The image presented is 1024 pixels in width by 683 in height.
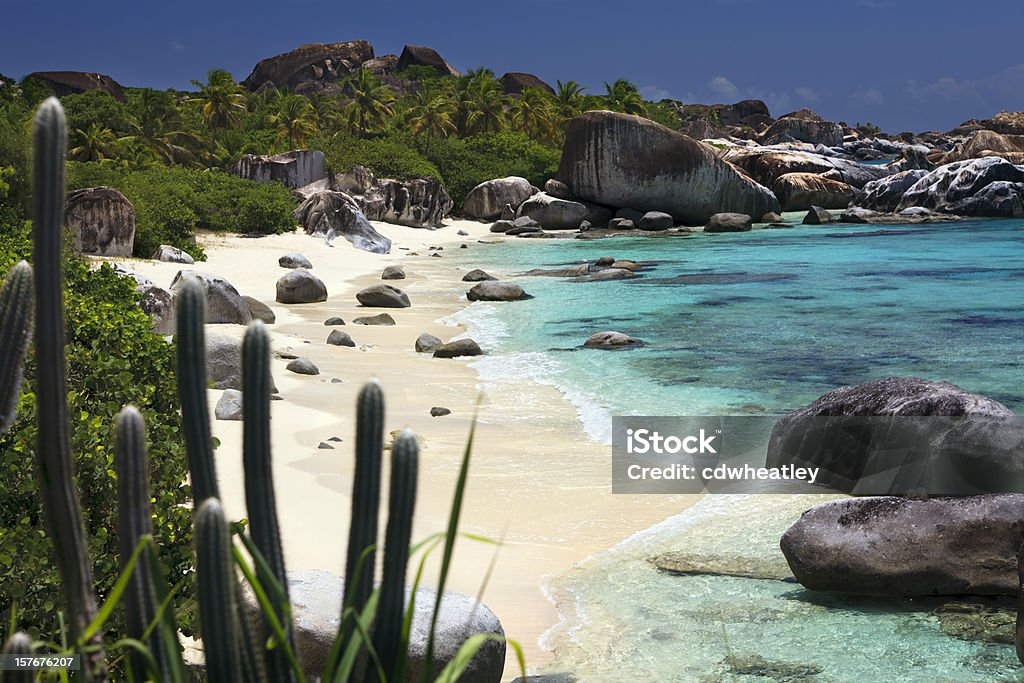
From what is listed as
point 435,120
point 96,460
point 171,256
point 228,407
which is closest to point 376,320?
point 171,256

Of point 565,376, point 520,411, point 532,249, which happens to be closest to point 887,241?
point 532,249

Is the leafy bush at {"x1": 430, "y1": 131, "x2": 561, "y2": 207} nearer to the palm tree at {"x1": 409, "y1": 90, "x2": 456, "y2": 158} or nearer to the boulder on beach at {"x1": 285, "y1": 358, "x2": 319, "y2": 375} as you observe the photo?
the palm tree at {"x1": 409, "y1": 90, "x2": 456, "y2": 158}

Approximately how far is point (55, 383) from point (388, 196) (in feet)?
123

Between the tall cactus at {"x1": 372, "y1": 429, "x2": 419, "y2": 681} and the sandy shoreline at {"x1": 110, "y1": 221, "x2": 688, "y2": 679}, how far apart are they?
1.00m

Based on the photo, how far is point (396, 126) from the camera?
2389 inches

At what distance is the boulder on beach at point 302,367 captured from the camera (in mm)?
11516

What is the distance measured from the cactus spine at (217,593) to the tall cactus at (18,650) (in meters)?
0.30

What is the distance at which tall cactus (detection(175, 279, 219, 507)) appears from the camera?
2.00 metres

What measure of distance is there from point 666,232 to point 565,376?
2743 cm

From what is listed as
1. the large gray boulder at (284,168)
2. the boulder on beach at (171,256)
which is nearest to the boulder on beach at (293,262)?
the boulder on beach at (171,256)

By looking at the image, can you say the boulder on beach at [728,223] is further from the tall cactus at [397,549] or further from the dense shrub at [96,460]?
the tall cactus at [397,549]

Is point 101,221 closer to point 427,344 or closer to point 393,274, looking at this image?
point 393,274

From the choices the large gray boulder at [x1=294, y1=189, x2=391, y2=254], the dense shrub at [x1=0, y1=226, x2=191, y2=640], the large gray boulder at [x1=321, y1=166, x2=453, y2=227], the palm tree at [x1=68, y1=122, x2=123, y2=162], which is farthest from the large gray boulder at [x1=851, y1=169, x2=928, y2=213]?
the dense shrub at [x1=0, y1=226, x2=191, y2=640]

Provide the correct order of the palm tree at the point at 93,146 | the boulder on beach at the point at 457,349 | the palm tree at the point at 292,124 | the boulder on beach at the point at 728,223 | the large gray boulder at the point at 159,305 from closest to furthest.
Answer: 1. the large gray boulder at the point at 159,305
2. the boulder on beach at the point at 457,349
3. the palm tree at the point at 93,146
4. the boulder on beach at the point at 728,223
5. the palm tree at the point at 292,124
